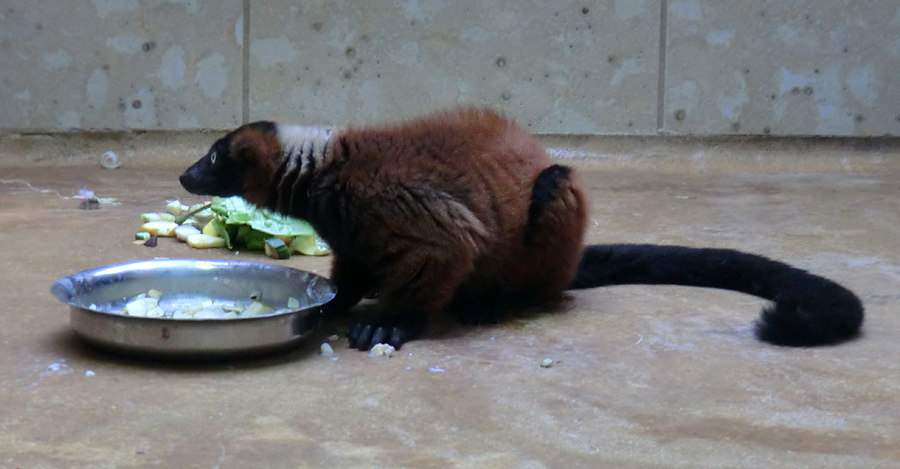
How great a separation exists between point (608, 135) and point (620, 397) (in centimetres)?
562

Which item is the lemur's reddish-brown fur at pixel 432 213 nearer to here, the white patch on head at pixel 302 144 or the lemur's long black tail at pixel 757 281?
the white patch on head at pixel 302 144

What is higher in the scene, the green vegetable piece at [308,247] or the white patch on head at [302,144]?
the white patch on head at [302,144]

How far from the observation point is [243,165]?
11.1 feet

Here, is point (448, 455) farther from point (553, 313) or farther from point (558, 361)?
point (553, 313)

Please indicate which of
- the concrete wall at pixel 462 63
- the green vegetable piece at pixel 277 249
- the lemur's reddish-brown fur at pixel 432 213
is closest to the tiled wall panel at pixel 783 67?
the concrete wall at pixel 462 63

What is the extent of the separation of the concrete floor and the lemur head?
1.88 ft

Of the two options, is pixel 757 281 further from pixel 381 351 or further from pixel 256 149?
pixel 256 149

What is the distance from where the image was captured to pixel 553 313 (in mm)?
3705

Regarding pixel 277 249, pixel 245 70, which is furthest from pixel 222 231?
pixel 245 70

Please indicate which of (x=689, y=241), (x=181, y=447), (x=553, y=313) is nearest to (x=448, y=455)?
(x=181, y=447)

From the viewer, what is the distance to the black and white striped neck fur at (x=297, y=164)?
3322 millimetres

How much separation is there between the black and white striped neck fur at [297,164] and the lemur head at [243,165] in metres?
0.03

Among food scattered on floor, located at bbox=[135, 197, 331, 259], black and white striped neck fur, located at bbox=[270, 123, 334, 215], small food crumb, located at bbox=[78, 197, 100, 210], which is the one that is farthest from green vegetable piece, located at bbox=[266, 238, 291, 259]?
small food crumb, located at bbox=[78, 197, 100, 210]

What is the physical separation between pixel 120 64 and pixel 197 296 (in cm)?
496
